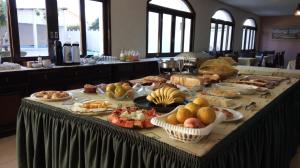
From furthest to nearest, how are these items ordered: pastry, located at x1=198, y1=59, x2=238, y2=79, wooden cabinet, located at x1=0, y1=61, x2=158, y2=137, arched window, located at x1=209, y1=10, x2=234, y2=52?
arched window, located at x1=209, y1=10, x2=234, y2=52 → wooden cabinet, located at x1=0, y1=61, x2=158, y2=137 → pastry, located at x1=198, y1=59, x2=238, y2=79

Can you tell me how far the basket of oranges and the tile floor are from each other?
6.18 feet

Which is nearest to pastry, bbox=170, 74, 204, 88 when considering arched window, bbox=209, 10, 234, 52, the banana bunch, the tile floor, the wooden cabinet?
the banana bunch

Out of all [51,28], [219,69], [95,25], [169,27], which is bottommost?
[219,69]

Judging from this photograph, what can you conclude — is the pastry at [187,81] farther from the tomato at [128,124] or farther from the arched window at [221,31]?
the arched window at [221,31]

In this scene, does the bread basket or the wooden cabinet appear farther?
the wooden cabinet

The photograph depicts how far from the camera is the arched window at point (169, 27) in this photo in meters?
5.62

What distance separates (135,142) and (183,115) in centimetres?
25

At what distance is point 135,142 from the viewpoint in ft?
3.59

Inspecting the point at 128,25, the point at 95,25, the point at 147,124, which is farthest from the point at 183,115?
the point at 128,25

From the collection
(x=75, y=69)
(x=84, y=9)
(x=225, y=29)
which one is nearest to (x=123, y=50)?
Answer: (x=84, y=9)

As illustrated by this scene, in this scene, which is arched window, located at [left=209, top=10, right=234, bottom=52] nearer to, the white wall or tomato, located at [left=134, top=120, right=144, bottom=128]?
the white wall

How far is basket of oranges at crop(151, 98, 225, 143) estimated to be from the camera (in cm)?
96

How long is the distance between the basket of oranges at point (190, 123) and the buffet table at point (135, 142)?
1.3 inches

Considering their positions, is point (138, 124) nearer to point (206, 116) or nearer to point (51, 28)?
point (206, 116)
